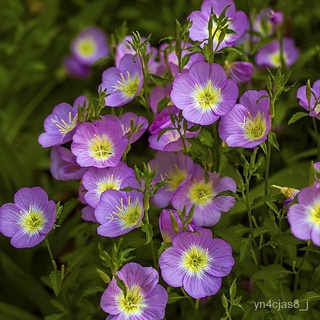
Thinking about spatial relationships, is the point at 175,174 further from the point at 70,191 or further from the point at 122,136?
the point at 70,191

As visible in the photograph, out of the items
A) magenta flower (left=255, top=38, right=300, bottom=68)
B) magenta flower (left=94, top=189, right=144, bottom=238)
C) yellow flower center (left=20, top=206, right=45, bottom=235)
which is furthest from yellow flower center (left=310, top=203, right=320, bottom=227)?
magenta flower (left=255, top=38, right=300, bottom=68)

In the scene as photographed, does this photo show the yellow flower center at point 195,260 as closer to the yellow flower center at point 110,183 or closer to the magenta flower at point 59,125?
the yellow flower center at point 110,183

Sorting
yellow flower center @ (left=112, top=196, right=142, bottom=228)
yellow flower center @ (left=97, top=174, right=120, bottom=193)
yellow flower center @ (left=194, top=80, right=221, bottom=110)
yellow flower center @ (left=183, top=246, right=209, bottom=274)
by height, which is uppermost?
yellow flower center @ (left=194, top=80, right=221, bottom=110)

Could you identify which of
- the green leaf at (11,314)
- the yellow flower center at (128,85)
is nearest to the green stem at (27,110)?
the green leaf at (11,314)

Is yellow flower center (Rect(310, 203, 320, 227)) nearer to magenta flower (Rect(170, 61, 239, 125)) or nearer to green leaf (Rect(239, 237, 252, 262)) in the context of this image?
green leaf (Rect(239, 237, 252, 262))

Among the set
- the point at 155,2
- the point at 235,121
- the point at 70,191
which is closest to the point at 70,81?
the point at 155,2

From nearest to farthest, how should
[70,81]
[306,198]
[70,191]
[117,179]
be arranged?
[306,198] < [117,179] < [70,191] < [70,81]
